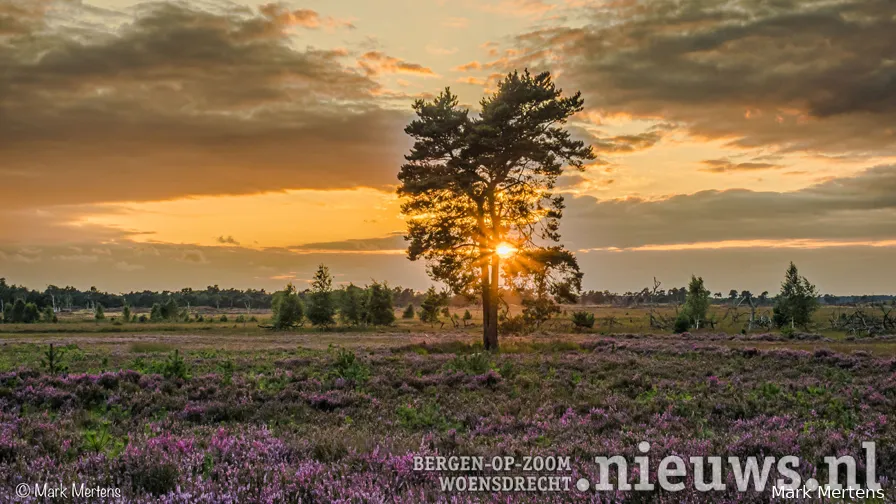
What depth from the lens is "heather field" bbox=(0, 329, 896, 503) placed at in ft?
16.5

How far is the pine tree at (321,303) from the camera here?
87938 millimetres

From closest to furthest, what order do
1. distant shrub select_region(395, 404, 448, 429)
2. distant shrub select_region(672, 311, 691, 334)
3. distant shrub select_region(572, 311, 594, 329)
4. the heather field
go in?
the heather field
distant shrub select_region(395, 404, 448, 429)
distant shrub select_region(672, 311, 691, 334)
distant shrub select_region(572, 311, 594, 329)

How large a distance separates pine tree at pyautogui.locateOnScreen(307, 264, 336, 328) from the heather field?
67468 mm

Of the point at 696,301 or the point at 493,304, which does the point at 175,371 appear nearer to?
the point at 493,304

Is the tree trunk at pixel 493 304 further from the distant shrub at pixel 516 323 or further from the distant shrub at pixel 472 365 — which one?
the distant shrub at pixel 472 365

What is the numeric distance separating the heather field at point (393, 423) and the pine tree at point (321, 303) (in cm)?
6747

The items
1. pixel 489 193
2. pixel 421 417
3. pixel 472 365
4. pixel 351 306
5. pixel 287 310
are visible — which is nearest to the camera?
pixel 421 417

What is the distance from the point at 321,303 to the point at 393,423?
265 feet

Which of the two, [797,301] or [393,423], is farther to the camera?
[797,301]

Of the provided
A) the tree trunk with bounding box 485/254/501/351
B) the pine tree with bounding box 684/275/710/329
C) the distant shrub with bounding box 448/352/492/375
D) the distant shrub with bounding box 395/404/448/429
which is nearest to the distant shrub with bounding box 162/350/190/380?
the distant shrub with bounding box 395/404/448/429

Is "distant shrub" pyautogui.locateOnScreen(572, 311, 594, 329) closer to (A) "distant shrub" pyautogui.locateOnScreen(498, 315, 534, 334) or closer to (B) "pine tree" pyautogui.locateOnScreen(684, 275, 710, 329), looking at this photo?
(B) "pine tree" pyautogui.locateOnScreen(684, 275, 710, 329)

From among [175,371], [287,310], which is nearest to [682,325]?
[287,310]

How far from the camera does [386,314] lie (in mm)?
94750

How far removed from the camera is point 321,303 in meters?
88.1
